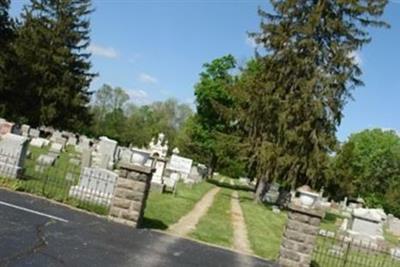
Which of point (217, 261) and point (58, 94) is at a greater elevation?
point (58, 94)

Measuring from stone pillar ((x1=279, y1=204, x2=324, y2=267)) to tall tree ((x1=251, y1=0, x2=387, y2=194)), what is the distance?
1699 centimetres

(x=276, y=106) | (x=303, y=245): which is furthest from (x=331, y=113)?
(x=303, y=245)

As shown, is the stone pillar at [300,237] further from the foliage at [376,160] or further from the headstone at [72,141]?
the foliage at [376,160]

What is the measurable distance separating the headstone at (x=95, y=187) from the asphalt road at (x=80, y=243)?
1.70m

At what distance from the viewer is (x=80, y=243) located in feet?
28.6

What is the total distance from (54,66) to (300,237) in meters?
42.5

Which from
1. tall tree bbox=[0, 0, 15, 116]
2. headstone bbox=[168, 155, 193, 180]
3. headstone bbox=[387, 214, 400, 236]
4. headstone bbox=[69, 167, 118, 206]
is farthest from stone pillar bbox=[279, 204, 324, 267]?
tall tree bbox=[0, 0, 15, 116]

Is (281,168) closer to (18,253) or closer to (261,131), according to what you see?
(261,131)

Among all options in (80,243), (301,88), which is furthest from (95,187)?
(301,88)

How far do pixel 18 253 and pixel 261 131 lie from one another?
2438 cm

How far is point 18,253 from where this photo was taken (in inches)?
282

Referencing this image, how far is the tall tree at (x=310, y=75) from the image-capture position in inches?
1130

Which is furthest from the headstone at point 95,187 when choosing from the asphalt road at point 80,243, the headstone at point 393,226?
the headstone at point 393,226

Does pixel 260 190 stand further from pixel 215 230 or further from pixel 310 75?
pixel 215 230
